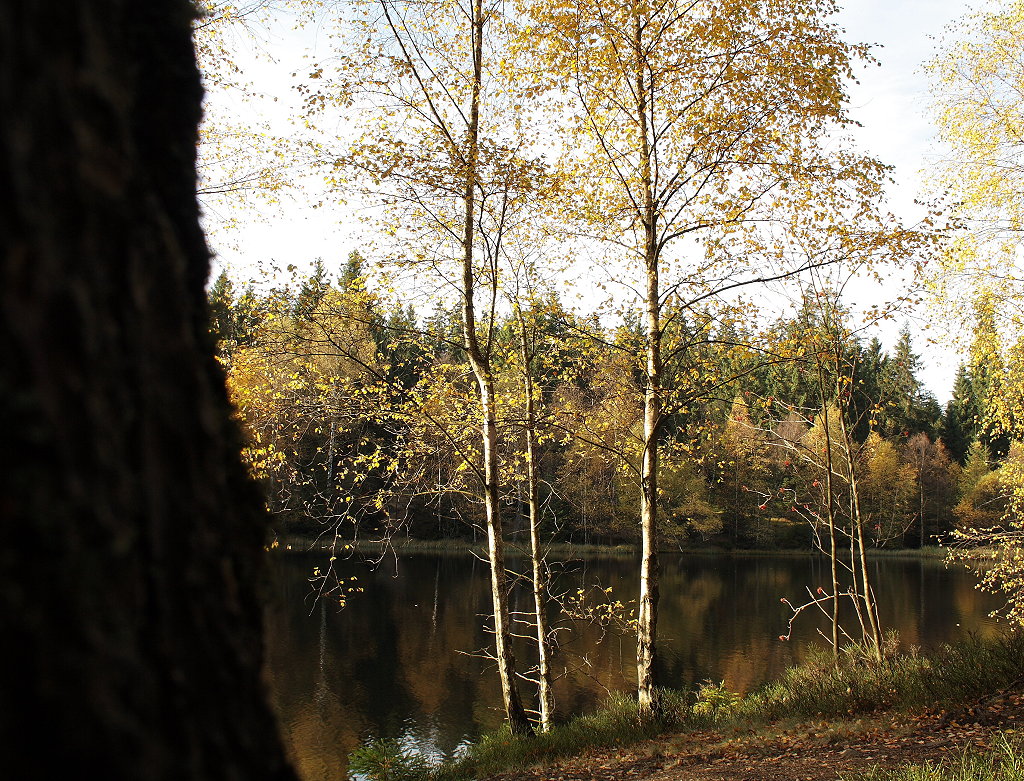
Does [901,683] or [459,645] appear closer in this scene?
[901,683]

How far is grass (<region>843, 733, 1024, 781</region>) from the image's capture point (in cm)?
414

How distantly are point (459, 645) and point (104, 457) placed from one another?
17.5 meters

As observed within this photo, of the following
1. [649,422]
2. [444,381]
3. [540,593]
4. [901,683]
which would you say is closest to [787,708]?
[901,683]

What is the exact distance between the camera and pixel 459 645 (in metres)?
17.2

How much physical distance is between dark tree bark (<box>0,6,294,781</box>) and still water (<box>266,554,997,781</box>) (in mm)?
5741

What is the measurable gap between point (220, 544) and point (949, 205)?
8.76 m

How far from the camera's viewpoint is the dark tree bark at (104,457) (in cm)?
69

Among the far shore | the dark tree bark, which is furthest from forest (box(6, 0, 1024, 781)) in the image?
the far shore

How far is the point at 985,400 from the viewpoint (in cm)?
1046

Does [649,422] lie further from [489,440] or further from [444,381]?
[444,381]

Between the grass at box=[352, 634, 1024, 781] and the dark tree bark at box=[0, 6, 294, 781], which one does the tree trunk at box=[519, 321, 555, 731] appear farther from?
the dark tree bark at box=[0, 6, 294, 781]

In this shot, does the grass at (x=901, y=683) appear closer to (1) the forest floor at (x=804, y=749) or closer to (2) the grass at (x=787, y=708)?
(2) the grass at (x=787, y=708)

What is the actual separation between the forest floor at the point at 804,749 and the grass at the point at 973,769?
0.16 meters

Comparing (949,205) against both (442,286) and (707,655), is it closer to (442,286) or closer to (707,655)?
(442,286)
